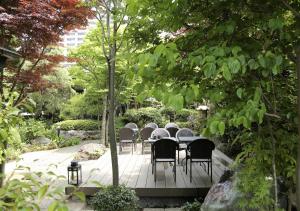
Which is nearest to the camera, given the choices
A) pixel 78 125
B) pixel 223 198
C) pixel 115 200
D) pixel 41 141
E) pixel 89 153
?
pixel 223 198

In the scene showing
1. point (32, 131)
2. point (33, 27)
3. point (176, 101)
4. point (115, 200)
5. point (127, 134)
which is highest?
point (33, 27)

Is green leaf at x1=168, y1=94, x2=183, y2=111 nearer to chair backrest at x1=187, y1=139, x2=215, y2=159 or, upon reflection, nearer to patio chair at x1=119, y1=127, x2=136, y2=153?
chair backrest at x1=187, y1=139, x2=215, y2=159

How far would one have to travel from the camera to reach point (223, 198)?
158 inches

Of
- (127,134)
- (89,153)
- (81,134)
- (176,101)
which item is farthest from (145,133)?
(176,101)

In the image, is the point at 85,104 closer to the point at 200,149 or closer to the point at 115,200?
the point at 200,149

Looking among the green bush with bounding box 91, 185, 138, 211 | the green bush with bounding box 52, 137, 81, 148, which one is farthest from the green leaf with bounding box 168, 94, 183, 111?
the green bush with bounding box 52, 137, 81, 148

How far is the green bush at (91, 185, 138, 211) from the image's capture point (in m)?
4.50

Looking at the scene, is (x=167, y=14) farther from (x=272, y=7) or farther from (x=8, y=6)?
(x=8, y=6)

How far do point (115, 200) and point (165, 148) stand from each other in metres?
1.75

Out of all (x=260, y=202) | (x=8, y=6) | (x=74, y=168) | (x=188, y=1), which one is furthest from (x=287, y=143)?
(x=8, y=6)

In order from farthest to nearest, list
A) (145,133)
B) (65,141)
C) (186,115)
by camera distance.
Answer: (186,115) < (65,141) < (145,133)

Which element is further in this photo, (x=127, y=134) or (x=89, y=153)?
(x=89, y=153)

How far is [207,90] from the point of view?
6.48 feet

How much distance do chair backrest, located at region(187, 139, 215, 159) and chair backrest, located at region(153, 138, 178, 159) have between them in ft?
1.02
